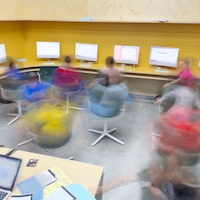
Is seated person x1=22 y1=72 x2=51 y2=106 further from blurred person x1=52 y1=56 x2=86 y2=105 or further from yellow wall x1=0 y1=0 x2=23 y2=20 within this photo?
yellow wall x1=0 y1=0 x2=23 y2=20

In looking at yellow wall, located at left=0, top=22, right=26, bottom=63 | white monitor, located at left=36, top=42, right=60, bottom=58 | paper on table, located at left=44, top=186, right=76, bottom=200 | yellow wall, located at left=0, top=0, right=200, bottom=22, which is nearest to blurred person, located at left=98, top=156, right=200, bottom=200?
paper on table, located at left=44, top=186, right=76, bottom=200

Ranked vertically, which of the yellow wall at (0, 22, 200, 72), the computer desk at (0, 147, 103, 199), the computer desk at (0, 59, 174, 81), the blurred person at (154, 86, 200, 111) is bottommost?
the computer desk at (0, 147, 103, 199)

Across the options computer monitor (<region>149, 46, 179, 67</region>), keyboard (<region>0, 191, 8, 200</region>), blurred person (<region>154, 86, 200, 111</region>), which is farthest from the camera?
computer monitor (<region>149, 46, 179, 67</region>)

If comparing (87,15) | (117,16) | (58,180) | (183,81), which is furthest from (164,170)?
(87,15)

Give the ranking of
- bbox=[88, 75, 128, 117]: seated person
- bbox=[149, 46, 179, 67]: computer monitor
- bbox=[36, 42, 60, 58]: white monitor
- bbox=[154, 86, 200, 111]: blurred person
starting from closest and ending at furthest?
1. bbox=[88, 75, 128, 117]: seated person
2. bbox=[154, 86, 200, 111]: blurred person
3. bbox=[149, 46, 179, 67]: computer monitor
4. bbox=[36, 42, 60, 58]: white monitor

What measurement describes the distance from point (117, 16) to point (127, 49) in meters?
0.71

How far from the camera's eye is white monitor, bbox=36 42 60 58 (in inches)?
179

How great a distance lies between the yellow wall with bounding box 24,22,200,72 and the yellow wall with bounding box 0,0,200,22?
0.18 metres

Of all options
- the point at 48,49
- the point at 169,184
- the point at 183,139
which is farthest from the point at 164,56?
the point at 169,184

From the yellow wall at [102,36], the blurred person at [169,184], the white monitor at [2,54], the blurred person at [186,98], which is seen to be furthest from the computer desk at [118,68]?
the blurred person at [169,184]

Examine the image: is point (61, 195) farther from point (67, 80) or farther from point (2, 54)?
point (2, 54)

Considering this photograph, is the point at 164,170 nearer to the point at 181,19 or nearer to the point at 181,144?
the point at 181,144

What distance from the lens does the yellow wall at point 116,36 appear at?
3.99m

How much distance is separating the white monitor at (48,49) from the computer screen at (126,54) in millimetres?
1398
